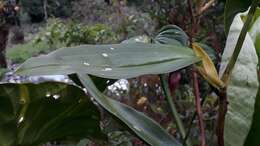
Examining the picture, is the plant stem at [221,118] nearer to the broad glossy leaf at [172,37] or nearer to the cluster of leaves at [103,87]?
the cluster of leaves at [103,87]

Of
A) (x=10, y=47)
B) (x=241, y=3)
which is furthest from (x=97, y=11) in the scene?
(x=241, y=3)

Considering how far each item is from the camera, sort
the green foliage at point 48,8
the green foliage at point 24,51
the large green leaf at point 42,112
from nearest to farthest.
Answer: the large green leaf at point 42,112 → the green foliage at point 24,51 → the green foliage at point 48,8

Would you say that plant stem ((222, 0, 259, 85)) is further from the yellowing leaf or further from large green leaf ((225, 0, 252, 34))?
large green leaf ((225, 0, 252, 34))

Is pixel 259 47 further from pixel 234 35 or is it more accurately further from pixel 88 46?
pixel 88 46

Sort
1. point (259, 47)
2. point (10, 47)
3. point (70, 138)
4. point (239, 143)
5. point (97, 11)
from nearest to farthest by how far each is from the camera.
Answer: point (239, 143) → point (259, 47) → point (70, 138) → point (97, 11) → point (10, 47)

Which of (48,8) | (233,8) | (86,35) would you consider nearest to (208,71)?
(233,8)

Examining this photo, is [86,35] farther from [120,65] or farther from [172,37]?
[120,65]

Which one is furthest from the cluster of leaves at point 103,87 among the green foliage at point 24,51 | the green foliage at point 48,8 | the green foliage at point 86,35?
the green foliage at point 48,8
